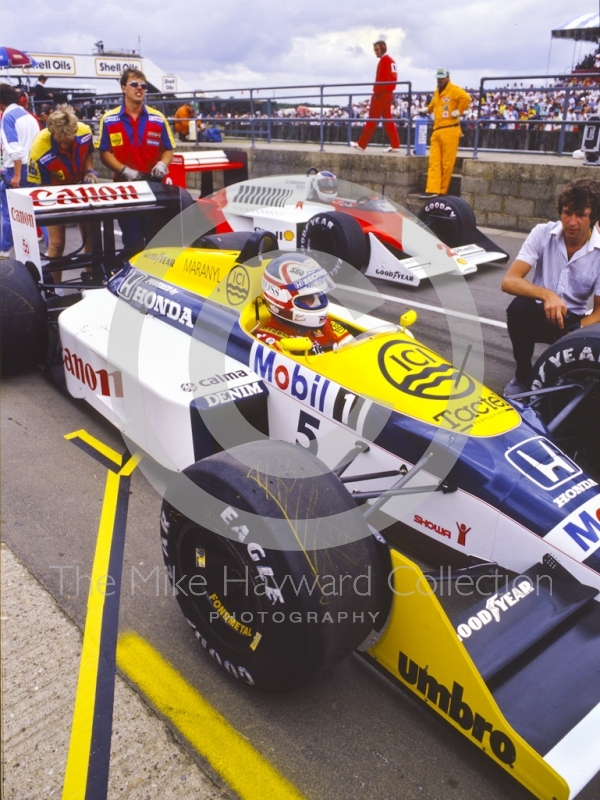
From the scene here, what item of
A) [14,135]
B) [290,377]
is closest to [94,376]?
[290,377]

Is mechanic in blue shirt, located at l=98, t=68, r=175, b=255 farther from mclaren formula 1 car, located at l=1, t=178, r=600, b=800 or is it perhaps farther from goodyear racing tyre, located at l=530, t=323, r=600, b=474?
goodyear racing tyre, located at l=530, t=323, r=600, b=474

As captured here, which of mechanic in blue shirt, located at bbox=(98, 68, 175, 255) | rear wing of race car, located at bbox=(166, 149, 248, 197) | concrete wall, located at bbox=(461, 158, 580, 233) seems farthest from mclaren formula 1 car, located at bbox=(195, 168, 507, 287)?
concrete wall, located at bbox=(461, 158, 580, 233)

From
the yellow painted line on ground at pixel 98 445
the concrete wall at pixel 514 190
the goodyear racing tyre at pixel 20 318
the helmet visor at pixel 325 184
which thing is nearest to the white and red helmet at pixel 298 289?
the yellow painted line on ground at pixel 98 445

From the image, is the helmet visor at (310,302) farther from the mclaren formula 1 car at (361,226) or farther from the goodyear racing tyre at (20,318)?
the mclaren formula 1 car at (361,226)

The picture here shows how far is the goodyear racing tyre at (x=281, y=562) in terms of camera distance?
2.17 m

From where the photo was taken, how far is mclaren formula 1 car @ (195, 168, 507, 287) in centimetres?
738

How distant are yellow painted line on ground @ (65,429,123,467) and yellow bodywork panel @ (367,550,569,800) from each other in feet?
7.88

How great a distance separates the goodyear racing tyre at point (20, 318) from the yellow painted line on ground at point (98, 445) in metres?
0.99

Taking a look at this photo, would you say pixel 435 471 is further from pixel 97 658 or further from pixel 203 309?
pixel 203 309

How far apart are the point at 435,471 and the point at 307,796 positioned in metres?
1.32

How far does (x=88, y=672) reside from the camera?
8.70ft

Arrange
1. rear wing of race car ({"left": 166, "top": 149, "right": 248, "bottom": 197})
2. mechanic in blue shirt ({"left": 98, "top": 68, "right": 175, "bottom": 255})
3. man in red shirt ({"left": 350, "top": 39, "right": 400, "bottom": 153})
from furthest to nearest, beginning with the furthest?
man in red shirt ({"left": 350, "top": 39, "right": 400, "bottom": 153}) < rear wing of race car ({"left": 166, "top": 149, "right": 248, "bottom": 197}) < mechanic in blue shirt ({"left": 98, "top": 68, "right": 175, "bottom": 255})

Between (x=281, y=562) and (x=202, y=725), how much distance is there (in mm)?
761

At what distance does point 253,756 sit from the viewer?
2316 millimetres
